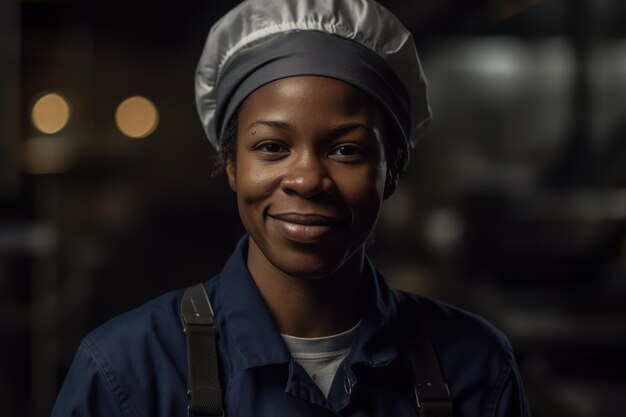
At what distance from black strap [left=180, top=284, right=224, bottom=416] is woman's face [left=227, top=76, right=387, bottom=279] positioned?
0.14 metres

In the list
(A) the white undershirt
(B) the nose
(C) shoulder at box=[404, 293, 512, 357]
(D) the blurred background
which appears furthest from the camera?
(D) the blurred background

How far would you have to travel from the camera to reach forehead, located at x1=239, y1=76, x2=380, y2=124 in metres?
1.23

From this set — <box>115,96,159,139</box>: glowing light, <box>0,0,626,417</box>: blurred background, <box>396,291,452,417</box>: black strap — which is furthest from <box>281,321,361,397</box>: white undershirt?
<box>115,96,159,139</box>: glowing light

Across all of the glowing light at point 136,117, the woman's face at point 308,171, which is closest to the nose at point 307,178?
the woman's face at point 308,171

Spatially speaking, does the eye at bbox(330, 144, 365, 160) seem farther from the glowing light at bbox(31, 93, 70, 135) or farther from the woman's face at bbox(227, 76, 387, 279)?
the glowing light at bbox(31, 93, 70, 135)

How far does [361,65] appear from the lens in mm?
1270

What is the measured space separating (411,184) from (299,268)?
1390 millimetres

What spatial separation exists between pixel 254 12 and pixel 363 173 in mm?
294

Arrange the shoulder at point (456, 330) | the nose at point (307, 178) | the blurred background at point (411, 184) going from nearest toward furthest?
the nose at point (307, 178), the shoulder at point (456, 330), the blurred background at point (411, 184)

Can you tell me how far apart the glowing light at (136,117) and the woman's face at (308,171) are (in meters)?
1.30

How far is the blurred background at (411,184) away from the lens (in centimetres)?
253

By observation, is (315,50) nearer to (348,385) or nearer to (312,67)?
(312,67)

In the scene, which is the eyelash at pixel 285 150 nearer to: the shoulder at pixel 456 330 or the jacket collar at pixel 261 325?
the jacket collar at pixel 261 325

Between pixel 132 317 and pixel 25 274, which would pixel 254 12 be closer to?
pixel 132 317
